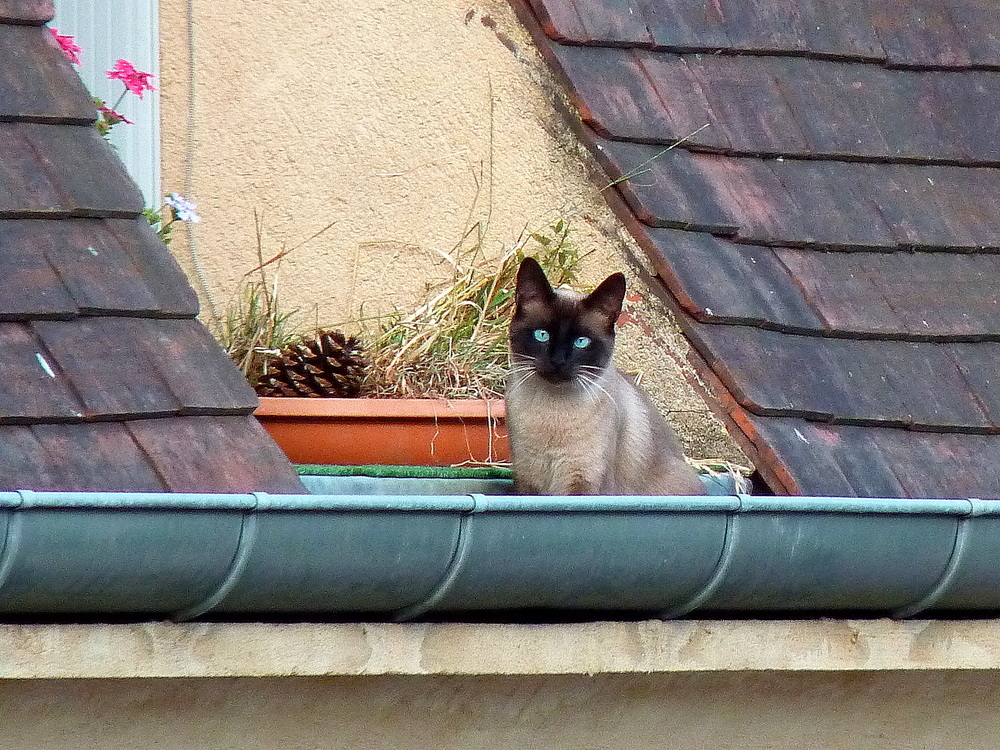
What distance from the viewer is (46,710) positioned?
215 centimetres

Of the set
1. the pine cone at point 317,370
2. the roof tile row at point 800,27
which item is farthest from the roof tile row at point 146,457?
the roof tile row at point 800,27

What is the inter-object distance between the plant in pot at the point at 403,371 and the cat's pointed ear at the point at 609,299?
0.37m

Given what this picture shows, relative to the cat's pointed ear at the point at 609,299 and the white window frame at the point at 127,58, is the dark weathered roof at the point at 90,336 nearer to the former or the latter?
the white window frame at the point at 127,58

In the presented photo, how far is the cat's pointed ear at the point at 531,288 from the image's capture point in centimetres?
342

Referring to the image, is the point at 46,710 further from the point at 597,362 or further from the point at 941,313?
the point at 941,313

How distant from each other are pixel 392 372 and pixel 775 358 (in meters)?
0.89

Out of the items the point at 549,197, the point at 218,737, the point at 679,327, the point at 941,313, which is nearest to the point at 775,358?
the point at 679,327

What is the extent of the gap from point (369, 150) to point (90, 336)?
1.47 meters

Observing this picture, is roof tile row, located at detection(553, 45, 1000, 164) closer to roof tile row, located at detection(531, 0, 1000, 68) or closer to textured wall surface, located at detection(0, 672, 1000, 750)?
roof tile row, located at detection(531, 0, 1000, 68)

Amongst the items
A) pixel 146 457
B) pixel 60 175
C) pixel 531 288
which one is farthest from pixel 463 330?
pixel 146 457

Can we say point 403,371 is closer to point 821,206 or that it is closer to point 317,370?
point 317,370

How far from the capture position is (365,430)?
3.30m

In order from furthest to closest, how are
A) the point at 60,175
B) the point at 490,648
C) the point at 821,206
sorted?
the point at 821,206 → the point at 60,175 → the point at 490,648

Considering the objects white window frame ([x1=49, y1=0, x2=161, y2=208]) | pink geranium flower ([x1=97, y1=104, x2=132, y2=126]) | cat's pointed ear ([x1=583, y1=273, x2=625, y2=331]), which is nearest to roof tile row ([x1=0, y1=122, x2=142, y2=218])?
pink geranium flower ([x1=97, y1=104, x2=132, y2=126])
